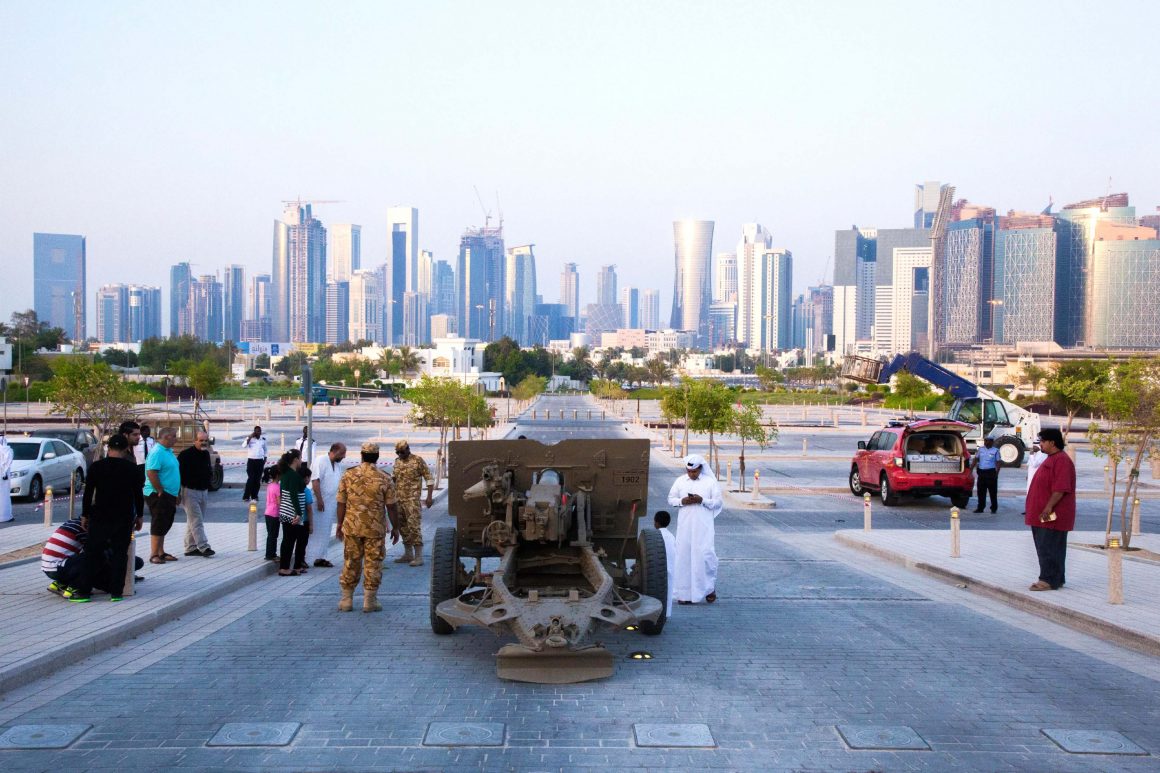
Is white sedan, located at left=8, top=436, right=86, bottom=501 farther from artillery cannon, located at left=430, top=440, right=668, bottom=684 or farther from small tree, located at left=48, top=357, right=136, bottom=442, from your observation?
artillery cannon, located at left=430, top=440, right=668, bottom=684

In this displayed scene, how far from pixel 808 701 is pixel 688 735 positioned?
1.23 metres

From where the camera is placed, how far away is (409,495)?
13852 millimetres

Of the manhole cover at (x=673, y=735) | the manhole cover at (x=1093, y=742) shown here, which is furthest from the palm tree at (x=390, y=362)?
the manhole cover at (x=1093, y=742)

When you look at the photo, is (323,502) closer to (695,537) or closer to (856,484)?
(695,537)

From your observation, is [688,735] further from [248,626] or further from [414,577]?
[414,577]

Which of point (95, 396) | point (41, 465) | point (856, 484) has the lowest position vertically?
point (856, 484)

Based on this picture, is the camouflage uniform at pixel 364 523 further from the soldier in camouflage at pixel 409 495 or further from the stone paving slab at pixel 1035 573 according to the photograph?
the stone paving slab at pixel 1035 573

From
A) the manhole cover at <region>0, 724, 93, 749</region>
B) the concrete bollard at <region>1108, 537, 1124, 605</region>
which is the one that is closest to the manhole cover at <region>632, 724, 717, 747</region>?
the manhole cover at <region>0, 724, 93, 749</region>

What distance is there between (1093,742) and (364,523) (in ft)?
21.6

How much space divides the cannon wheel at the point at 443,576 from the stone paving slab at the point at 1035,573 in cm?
605

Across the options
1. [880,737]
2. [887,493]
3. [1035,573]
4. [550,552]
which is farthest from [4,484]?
[887,493]

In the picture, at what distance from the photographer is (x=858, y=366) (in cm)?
5419

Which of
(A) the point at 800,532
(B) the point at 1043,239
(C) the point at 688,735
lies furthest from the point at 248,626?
(B) the point at 1043,239

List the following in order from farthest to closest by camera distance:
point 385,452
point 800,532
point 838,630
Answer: point 385,452 < point 800,532 < point 838,630
